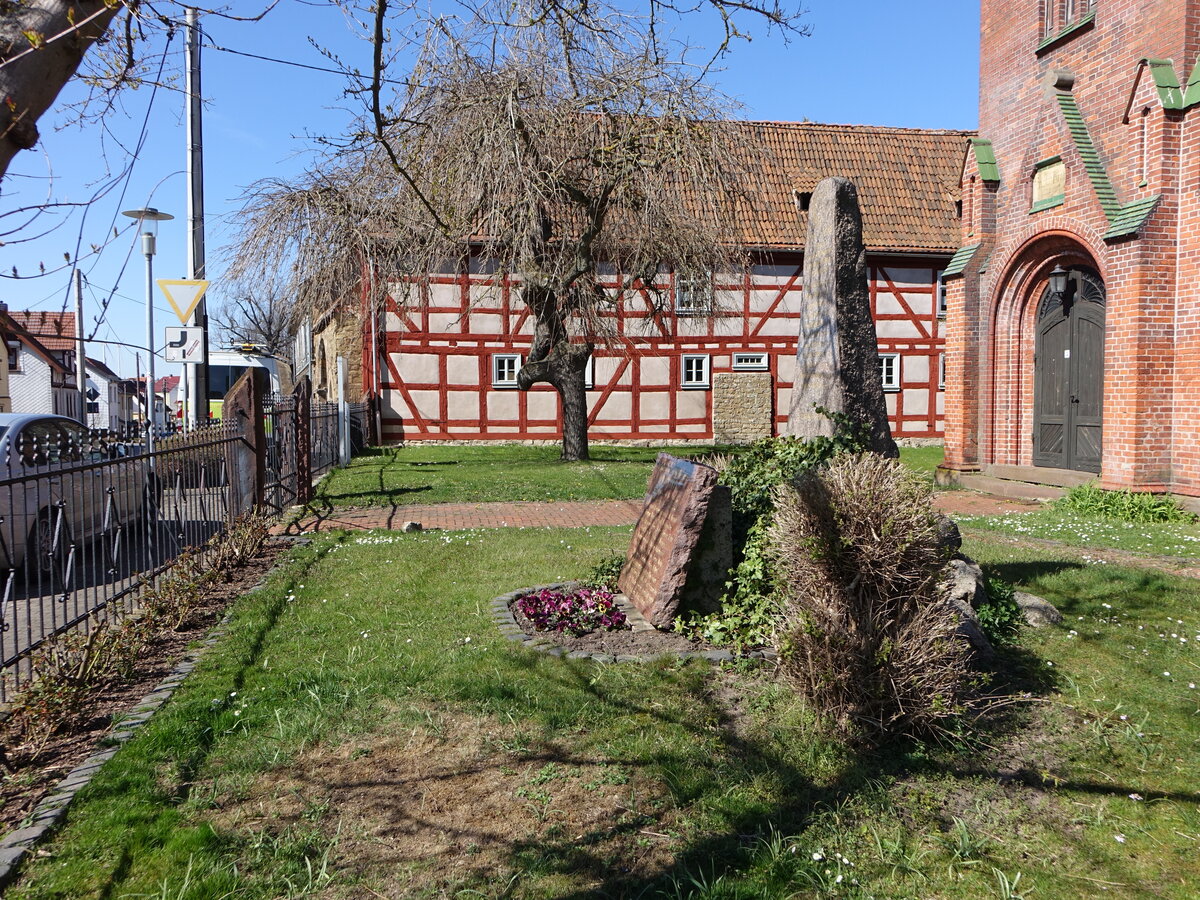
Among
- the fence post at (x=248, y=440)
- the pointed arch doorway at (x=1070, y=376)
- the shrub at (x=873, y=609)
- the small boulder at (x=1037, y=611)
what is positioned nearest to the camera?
the shrub at (x=873, y=609)

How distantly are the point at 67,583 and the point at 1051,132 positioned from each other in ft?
43.8

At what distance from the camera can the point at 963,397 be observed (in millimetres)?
14656

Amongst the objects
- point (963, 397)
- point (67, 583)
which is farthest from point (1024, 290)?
point (67, 583)

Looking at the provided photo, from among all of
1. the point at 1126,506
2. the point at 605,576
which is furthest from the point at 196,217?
the point at 1126,506

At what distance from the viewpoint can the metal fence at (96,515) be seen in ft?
16.4

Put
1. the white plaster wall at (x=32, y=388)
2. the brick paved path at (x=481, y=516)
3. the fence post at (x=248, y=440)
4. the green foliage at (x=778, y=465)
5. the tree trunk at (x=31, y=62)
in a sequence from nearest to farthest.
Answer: the tree trunk at (x=31, y=62) < the green foliage at (x=778, y=465) < the fence post at (x=248, y=440) < the brick paved path at (x=481, y=516) < the white plaster wall at (x=32, y=388)

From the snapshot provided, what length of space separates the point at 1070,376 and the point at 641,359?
12329 millimetres

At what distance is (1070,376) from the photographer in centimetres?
1316

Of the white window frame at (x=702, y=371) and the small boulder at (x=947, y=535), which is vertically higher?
the white window frame at (x=702, y=371)

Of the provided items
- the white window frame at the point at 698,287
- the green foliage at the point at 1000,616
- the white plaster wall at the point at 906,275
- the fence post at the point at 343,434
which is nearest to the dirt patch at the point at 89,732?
the green foliage at the point at 1000,616

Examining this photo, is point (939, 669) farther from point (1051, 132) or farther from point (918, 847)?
point (1051, 132)

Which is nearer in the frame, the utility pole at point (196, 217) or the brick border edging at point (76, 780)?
the brick border edging at point (76, 780)

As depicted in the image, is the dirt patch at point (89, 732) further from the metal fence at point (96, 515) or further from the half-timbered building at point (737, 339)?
the half-timbered building at point (737, 339)

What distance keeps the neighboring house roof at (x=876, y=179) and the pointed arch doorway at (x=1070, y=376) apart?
34.3ft
